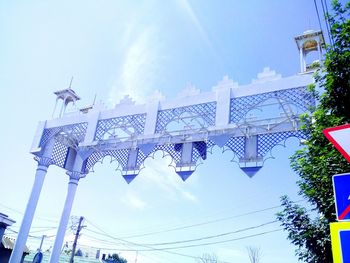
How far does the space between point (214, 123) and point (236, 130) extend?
529mm

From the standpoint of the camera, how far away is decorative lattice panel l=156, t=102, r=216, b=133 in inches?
284

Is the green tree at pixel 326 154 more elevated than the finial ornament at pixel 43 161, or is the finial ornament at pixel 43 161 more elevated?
the finial ornament at pixel 43 161

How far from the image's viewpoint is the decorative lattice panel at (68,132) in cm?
886

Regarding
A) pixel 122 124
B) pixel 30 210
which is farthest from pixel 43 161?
pixel 122 124

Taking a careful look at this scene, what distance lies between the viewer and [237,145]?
704 centimetres

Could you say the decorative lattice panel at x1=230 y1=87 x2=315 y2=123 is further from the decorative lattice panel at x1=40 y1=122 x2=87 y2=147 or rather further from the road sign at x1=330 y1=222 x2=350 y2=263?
the road sign at x1=330 y1=222 x2=350 y2=263

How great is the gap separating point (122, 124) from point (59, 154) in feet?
9.06

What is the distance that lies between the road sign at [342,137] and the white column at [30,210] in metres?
8.38

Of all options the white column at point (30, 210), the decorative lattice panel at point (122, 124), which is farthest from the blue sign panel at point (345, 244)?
the white column at point (30, 210)

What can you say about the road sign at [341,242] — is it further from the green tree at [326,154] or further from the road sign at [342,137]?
the green tree at [326,154]

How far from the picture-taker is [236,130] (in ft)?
22.4

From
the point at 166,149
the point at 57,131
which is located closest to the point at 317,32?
the point at 166,149

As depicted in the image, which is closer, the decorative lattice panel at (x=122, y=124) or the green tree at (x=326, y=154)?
the green tree at (x=326, y=154)

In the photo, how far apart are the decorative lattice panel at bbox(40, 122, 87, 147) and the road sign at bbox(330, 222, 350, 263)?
7.86m
